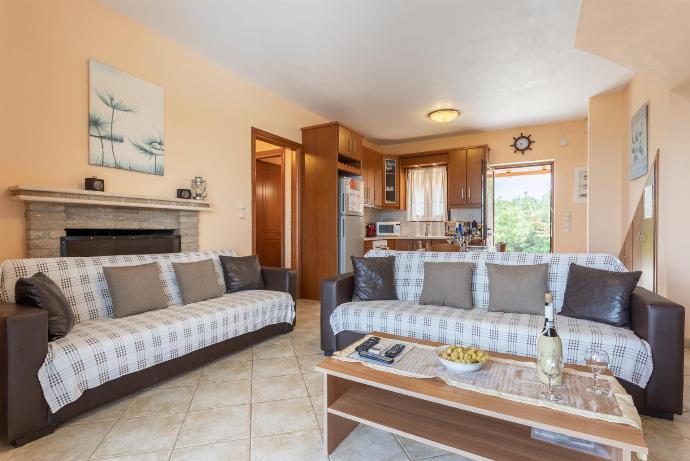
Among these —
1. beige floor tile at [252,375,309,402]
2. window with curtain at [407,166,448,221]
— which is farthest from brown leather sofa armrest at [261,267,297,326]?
window with curtain at [407,166,448,221]

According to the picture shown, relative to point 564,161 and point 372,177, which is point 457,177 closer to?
point 372,177

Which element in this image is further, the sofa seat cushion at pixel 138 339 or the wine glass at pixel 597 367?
the sofa seat cushion at pixel 138 339

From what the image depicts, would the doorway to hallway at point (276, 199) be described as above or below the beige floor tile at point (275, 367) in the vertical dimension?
above

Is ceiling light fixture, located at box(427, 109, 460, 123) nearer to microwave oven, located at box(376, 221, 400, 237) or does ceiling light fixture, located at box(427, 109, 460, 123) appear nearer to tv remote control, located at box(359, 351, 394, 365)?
microwave oven, located at box(376, 221, 400, 237)

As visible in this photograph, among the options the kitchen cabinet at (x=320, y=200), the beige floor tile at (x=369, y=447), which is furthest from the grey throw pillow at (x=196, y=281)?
the kitchen cabinet at (x=320, y=200)

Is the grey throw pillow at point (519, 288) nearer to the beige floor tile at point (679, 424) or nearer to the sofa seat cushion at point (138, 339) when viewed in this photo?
the beige floor tile at point (679, 424)

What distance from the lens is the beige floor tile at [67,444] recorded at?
5.06 feet

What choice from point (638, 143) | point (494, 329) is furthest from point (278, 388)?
point (638, 143)

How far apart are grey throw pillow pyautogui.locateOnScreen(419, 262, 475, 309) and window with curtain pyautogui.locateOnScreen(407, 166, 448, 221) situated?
3.87 metres

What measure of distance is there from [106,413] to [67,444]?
294 mm

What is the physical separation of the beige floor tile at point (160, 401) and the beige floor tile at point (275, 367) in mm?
464

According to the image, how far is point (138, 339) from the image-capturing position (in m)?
2.07

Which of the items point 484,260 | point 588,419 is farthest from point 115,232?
point 588,419

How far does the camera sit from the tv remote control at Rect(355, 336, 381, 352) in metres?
1.74
